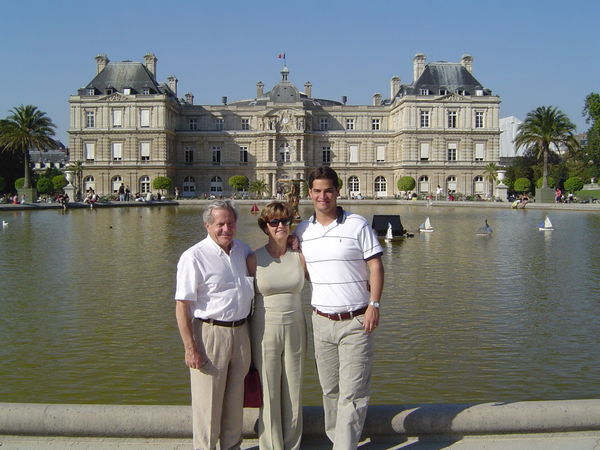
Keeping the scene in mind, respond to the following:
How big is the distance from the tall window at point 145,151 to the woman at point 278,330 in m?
70.7

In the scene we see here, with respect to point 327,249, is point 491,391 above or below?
below

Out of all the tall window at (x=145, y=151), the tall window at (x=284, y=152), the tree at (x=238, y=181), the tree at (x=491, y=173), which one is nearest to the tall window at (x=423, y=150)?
the tree at (x=491, y=173)

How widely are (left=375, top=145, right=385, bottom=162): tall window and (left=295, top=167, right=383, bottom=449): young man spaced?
74635mm

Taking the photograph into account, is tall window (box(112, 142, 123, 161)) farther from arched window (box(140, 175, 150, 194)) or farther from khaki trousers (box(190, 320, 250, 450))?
khaki trousers (box(190, 320, 250, 450))

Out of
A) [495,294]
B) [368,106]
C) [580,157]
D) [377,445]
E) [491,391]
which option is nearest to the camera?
[377,445]

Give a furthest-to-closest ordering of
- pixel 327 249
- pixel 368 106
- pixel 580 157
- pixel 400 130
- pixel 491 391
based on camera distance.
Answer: pixel 368 106, pixel 400 130, pixel 580 157, pixel 491 391, pixel 327 249

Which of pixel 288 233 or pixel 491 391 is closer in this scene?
pixel 288 233

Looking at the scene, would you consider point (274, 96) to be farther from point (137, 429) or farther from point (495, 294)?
point (137, 429)

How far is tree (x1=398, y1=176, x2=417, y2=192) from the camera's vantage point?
69.1 metres

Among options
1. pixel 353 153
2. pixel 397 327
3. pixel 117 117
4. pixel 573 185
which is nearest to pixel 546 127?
pixel 573 185

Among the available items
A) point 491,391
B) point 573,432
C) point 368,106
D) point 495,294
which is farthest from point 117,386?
point 368,106

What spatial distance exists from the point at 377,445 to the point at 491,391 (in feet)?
7.83

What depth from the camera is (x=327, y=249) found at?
5.31 metres

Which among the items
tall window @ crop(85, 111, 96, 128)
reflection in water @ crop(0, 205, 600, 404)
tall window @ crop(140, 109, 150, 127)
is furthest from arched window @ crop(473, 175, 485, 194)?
reflection in water @ crop(0, 205, 600, 404)
